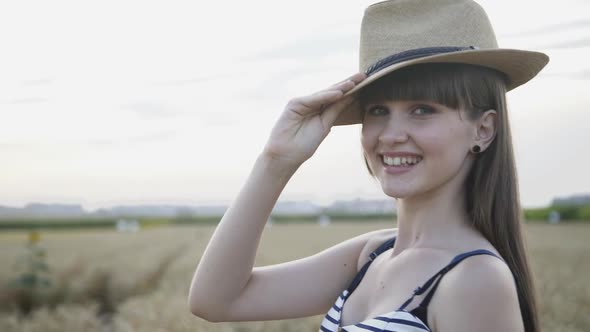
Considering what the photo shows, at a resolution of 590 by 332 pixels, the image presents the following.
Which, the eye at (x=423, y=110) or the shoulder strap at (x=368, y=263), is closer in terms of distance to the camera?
Result: the eye at (x=423, y=110)

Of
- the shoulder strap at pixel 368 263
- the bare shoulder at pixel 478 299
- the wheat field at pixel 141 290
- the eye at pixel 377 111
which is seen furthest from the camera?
the wheat field at pixel 141 290

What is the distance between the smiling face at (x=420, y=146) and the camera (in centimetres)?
171

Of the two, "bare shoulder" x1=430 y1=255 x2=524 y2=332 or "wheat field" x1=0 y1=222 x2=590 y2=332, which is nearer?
"bare shoulder" x1=430 y1=255 x2=524 y2=332

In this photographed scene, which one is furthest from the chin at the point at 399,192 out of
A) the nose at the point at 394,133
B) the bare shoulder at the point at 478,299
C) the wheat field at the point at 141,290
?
the wheat field at the point at 141,290

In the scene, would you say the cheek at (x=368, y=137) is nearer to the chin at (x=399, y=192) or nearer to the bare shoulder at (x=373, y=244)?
the chin at (x=399, y=192)

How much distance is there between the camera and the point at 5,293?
9188 mm

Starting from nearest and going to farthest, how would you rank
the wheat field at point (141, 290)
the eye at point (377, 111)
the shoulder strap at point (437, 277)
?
the shoulder strap at point (437, 277) → the eye at point (377, 111) → the wheat field at point (141, 290)

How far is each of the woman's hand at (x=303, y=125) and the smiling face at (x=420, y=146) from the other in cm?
15

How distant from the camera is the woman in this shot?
1.62m

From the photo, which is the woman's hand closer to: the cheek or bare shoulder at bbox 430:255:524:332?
the cheek

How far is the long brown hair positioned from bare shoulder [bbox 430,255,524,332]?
149mm

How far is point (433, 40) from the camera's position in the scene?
5.98 feet

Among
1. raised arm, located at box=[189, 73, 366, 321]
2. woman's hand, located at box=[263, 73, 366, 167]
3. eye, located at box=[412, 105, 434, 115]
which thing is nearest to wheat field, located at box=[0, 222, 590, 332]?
raised arm, located at box=[189, 73, 366, 321]

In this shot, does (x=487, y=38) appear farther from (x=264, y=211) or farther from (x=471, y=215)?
(x=264, y=211)
